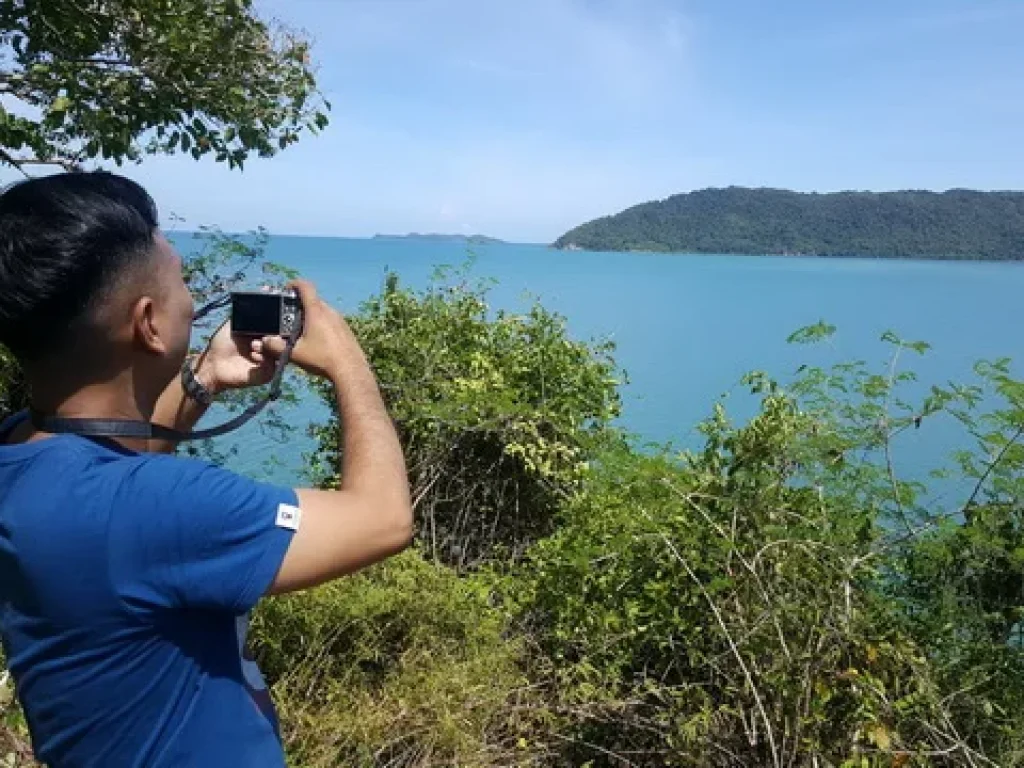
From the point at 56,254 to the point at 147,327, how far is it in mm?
124

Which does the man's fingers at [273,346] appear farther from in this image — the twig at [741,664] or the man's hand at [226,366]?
the twig at [741,664]

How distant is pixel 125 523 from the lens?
94 cm

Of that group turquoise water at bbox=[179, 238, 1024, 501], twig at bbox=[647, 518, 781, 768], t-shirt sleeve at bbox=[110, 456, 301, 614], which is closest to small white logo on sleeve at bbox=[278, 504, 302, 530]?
t-shirt sleeve at bbox=[110, 456, 301, 614]

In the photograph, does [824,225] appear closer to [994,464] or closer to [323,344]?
[994,464]

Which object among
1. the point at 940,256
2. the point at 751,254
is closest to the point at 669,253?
the point at 751,254

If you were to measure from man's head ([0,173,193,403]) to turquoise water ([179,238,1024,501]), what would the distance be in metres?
0.74

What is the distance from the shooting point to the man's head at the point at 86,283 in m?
0.98

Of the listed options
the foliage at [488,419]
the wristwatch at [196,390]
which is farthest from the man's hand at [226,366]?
the foliage at [488,419]

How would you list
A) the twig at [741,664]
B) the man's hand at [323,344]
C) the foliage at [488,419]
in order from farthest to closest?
1. the foliage at [488,419]
2. the twig at [741,664]
3. the man's hand at [323,344]

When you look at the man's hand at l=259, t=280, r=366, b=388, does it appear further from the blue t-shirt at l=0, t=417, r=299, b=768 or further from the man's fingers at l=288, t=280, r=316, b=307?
the blue t-shirt at l=0, t=417, r=299, b=768

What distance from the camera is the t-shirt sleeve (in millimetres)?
945

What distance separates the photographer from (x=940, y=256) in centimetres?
5062

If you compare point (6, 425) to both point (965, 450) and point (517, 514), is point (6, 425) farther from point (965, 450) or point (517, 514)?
point (517, 514)

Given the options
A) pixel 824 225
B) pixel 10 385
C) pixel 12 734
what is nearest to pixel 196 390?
pixel 12 734
